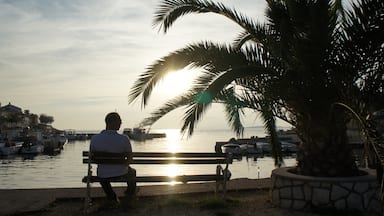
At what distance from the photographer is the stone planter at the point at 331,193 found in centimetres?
610

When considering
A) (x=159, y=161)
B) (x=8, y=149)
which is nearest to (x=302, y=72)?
(x=159, y=161)

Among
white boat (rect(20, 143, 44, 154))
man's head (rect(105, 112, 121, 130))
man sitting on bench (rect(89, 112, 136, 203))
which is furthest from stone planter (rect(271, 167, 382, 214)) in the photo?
white boat (rect(20, 143, 44, 154))

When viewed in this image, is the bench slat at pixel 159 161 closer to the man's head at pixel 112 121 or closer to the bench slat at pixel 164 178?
the bench slat at pixel 164 178

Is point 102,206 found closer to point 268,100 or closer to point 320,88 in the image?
point 268,100

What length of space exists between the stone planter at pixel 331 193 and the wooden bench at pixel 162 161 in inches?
41.9

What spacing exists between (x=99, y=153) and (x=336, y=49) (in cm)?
400

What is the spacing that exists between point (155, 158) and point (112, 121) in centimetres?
94

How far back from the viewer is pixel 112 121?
20.9 feet

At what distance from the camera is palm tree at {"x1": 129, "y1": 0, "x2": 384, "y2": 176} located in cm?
615

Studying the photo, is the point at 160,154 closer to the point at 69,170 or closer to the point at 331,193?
the point at 331,193

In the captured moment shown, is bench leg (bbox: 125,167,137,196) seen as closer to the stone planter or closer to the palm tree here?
the palm tree

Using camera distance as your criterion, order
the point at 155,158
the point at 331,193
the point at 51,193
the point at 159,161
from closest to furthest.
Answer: the point at 331,193
the point at 159,161
the point at 155,158
the point at 51,193

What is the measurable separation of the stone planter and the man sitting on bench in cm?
246

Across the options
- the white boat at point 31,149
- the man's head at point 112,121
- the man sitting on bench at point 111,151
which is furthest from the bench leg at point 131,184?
the white boat at point 31,149
